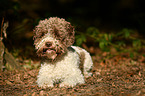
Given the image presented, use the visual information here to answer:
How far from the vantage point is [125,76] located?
6.37 metres

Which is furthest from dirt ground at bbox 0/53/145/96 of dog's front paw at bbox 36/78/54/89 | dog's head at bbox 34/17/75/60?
dog's head at bbox 34/17/75/60

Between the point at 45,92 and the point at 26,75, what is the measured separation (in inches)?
82.8

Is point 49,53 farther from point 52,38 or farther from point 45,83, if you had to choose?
point 45,83

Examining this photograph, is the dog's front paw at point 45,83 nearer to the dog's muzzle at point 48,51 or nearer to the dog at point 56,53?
the dog at point 56,53

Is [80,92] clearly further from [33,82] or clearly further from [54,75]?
[33,82]

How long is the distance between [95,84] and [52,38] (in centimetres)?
160

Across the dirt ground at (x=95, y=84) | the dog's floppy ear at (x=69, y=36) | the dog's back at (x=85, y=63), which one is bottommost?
the dirt ground at (x=95, y=84)

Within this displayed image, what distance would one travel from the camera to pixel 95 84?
5336 mm

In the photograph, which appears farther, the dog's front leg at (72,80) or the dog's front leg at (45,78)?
the dog's front leg at (45,78)

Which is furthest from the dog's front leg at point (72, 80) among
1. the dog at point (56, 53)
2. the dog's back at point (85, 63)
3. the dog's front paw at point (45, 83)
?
the dog's back at point (85, 63)

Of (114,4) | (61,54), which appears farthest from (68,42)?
(114,4)

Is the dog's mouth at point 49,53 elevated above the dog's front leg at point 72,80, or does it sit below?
above

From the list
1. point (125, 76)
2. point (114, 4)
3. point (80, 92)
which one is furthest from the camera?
point (114, 4)

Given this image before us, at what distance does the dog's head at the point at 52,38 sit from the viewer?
4716 mm
